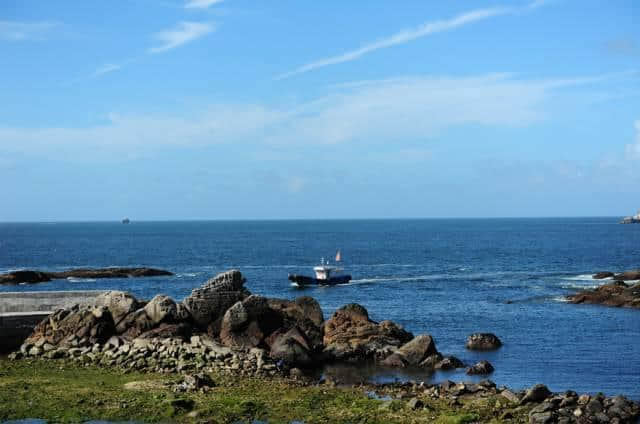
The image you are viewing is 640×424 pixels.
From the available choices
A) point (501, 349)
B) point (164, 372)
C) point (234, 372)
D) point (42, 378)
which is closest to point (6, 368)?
point (42, 378)

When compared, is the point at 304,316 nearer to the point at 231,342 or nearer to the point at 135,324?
the point at 231,342

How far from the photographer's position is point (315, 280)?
84875 mm

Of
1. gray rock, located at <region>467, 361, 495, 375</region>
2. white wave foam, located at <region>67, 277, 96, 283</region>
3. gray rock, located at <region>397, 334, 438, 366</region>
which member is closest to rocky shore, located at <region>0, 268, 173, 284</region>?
white wave foam, located at <region>67, 277, 96, 283</region>

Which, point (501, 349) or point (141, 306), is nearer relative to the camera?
point (141, 306)

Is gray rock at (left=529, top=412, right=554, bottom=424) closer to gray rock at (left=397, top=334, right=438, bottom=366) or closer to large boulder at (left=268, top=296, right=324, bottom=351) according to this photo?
gray rock at (left=397, top=334, right=438, bottom=366)

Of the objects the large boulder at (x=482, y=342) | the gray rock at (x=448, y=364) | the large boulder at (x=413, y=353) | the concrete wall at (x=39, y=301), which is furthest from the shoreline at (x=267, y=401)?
the large boulder at (x=482, y=342)

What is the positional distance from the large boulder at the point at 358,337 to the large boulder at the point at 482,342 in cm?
361

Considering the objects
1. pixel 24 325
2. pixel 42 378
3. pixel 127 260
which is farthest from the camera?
pixel 127 260

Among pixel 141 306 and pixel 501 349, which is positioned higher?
pixel 141 306

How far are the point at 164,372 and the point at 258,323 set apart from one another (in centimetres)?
684

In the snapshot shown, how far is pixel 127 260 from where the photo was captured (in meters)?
130

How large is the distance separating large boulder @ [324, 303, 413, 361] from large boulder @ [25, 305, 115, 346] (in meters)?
10.3

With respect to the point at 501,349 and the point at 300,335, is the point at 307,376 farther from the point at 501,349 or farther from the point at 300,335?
the point at 501,349

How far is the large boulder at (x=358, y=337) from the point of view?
3812 cm
